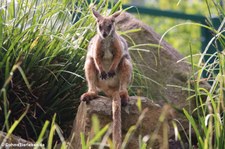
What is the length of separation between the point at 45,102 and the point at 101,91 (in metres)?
0.56

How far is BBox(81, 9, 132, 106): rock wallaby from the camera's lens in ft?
18.7

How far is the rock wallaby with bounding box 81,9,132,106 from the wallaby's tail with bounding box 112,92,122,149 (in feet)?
1.66

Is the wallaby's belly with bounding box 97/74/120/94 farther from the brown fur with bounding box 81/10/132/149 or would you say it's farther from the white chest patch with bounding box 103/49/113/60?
the white chest patch with bounding box 103/49/113/60

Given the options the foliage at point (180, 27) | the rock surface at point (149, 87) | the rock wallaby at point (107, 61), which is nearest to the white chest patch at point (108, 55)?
the rock wallaby at point (107, 61)

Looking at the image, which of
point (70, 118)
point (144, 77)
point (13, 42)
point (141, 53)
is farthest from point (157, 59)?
point (13, 42)

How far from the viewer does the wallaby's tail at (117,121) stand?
184 inches

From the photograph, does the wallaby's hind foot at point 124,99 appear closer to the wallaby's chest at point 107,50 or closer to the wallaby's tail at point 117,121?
the wallaby's tail at point 117,121

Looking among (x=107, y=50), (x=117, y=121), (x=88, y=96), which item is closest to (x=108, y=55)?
(x=107, y=50)

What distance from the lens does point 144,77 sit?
607 centimetres

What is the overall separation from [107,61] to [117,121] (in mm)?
1168

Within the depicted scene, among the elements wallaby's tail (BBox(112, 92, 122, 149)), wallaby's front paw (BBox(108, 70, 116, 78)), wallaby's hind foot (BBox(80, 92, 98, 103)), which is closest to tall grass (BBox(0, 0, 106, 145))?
wallaby's front paw (BBox(108, 70, 116, 78))

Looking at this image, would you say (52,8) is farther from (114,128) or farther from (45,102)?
(114,128)

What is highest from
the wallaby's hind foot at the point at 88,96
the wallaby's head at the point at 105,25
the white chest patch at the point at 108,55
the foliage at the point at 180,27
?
the wallaby's head at the point at 105,25

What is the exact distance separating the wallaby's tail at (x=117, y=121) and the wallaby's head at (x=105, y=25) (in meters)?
0.73
